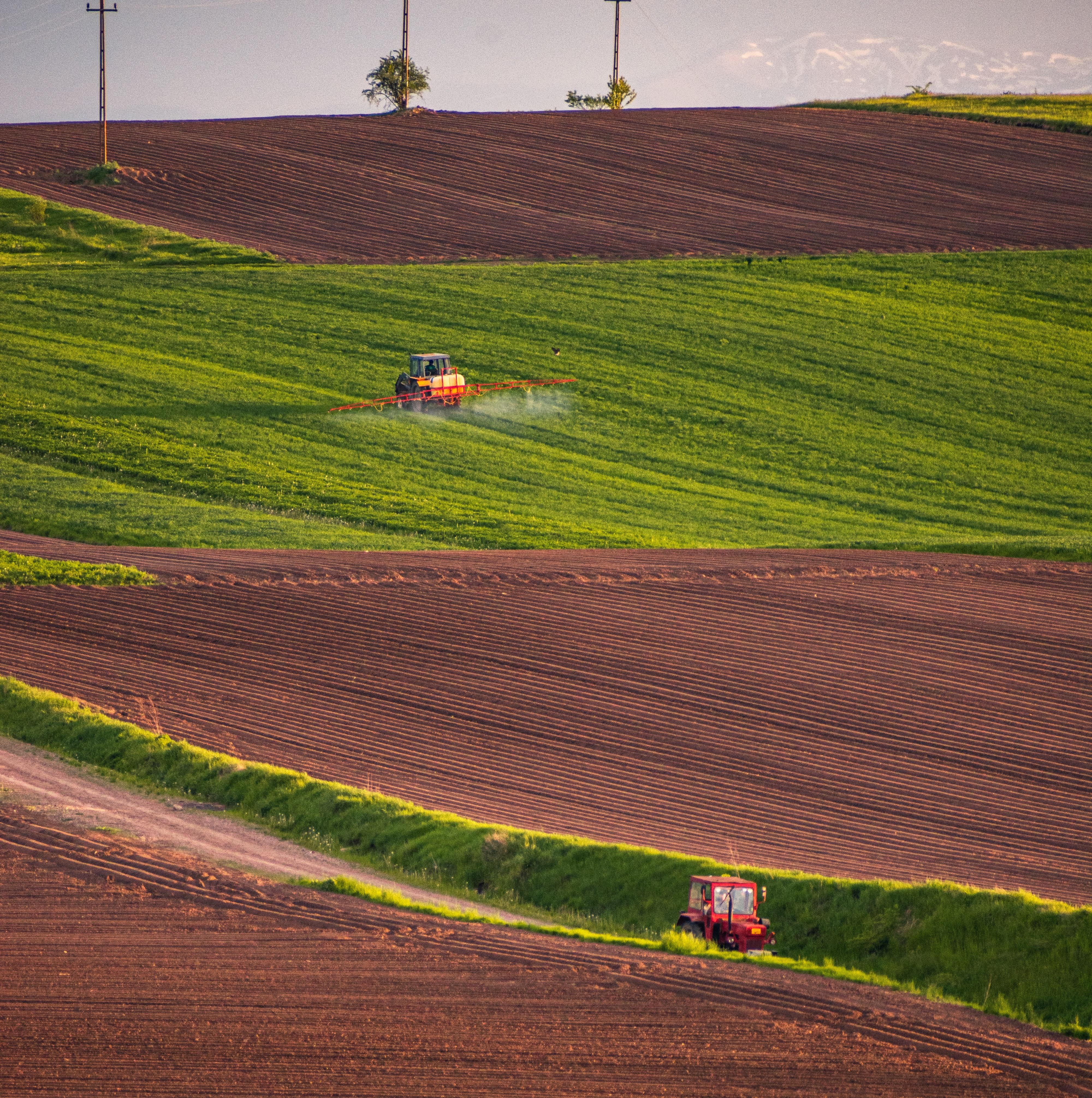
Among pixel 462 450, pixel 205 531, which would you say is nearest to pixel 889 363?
pixel 462 450

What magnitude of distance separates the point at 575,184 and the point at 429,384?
2758 cm

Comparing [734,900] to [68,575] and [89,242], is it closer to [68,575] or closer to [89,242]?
[68,575]

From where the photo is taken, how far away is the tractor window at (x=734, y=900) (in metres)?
16.0

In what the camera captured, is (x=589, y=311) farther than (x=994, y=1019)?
Yes

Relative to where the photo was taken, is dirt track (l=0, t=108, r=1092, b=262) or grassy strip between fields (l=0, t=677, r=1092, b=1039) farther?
dirt track (l=0, t=108, r=1092, b=262)

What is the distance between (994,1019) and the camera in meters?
13.9

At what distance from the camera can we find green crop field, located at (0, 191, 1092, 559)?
3906 centimetres

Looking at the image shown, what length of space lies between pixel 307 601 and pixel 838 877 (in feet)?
51.0

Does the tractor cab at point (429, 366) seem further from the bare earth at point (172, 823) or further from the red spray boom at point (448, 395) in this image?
the bare earth at point (172, 823)

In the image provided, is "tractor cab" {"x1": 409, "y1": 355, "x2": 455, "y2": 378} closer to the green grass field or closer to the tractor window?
the tractor window

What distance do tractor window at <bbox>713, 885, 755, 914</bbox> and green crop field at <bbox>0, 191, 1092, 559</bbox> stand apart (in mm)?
20771

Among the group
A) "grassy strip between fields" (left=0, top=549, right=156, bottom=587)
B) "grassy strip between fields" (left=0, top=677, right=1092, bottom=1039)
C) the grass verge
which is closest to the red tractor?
"grassy strip between fields" (left=0, top=677, right=1092, bottom=1039)

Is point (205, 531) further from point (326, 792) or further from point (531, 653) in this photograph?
point (326, 792)

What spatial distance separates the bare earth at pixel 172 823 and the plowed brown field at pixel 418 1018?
219 centimetres
